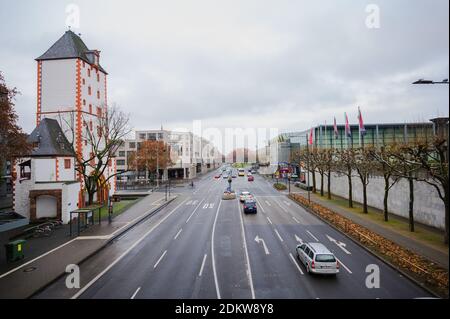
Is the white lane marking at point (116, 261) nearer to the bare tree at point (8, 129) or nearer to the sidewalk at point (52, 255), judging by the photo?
the sidewalk at point (52, 255)

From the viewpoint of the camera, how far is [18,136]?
21.8 m

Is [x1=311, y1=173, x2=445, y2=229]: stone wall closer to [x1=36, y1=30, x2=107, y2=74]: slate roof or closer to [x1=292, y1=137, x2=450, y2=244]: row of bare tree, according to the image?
[x1=292, y1=137, x2=450, y2=244]: row of bare tree

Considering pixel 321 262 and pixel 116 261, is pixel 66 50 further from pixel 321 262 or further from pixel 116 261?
pixel 321 262

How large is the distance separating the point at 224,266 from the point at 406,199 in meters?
23.0

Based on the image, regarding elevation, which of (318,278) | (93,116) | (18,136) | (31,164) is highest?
(93,116)

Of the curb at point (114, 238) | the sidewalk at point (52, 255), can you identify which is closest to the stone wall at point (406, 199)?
the curb at point (114, 238)

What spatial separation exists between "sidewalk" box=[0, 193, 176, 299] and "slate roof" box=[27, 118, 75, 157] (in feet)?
33.6

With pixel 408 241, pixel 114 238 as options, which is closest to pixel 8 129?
pixel 114 238

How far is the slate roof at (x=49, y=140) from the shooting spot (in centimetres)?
3451

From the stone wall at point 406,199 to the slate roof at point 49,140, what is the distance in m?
39.2

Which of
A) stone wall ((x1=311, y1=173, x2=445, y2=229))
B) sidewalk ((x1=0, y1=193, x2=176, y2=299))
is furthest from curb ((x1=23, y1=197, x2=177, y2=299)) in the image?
stone wall ((x1=311, y1=173, x2=445, y2=229))
